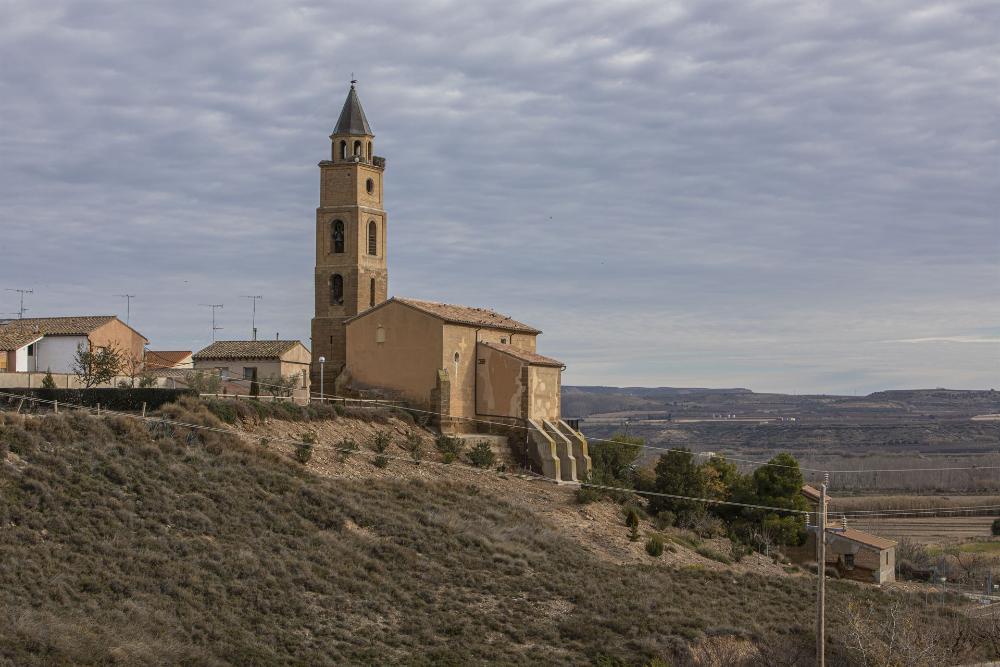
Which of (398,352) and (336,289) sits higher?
(336,289)

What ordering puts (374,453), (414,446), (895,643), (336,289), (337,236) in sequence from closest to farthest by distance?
(895,643) < (374,453) < (414,446) < (336,289) < (337,236)

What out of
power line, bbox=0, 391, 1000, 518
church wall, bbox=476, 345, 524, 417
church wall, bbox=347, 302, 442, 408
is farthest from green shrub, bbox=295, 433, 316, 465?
church wall, bbox=476, 345, 524, 417

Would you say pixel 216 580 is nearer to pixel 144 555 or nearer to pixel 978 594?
pixel 144 555

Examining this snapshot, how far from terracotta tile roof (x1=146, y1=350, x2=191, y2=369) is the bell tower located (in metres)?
11.0

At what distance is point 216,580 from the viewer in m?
26.1

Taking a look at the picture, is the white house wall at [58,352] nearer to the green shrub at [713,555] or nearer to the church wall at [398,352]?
the church wall at [398,352]

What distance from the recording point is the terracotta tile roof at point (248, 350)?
54.5 m

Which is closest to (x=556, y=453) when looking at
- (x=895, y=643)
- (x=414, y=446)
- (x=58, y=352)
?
(x=414, y=446)

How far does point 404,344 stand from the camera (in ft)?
153

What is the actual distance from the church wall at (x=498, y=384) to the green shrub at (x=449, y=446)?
3.13 m

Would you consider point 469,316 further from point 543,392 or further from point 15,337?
point 15,337

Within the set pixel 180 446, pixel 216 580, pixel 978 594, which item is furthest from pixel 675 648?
pixel 978 594

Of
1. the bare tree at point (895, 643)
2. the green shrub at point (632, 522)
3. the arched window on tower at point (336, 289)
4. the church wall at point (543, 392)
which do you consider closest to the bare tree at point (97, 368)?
the arched window on tower at point (336, 289)

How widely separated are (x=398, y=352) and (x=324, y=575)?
62.2ft
